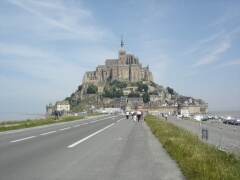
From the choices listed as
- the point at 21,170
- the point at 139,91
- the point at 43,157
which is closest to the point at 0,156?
the point at 43,157

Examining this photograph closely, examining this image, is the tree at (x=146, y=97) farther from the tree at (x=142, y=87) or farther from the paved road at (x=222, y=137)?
the paved road at (x=222, y=137)

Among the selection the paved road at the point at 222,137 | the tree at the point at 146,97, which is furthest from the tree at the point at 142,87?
the paved road at the point at 222,137

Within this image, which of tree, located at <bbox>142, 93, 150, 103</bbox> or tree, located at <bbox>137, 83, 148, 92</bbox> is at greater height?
tree, located at <bbox>137, 83, 148, 92</bbox>

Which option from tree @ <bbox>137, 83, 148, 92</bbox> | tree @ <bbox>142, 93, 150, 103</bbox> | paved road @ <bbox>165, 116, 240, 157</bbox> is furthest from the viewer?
tree @ <bbox>137, 83, 148, 92</bbox>

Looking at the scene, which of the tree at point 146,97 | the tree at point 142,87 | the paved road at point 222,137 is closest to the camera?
the paved road at point 222,137

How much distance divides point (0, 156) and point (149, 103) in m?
177

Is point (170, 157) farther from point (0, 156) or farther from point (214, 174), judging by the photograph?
point (0, 156)

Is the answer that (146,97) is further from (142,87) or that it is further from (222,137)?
(222,137)

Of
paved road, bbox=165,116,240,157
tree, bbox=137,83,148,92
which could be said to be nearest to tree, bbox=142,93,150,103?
tree, bbox=137,83,148,92

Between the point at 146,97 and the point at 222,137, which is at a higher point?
the point at 146,97

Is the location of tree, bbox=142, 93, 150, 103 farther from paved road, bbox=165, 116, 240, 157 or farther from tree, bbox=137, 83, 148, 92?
paved road, bbox=165, 116, 240, 157

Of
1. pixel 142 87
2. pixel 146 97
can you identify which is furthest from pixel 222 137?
pixel 142 87

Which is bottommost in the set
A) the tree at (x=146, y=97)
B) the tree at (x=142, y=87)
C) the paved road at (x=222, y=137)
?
the paved road at (x=222, y=137)

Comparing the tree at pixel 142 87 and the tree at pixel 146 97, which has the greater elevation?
the tree at pixel 142 87
